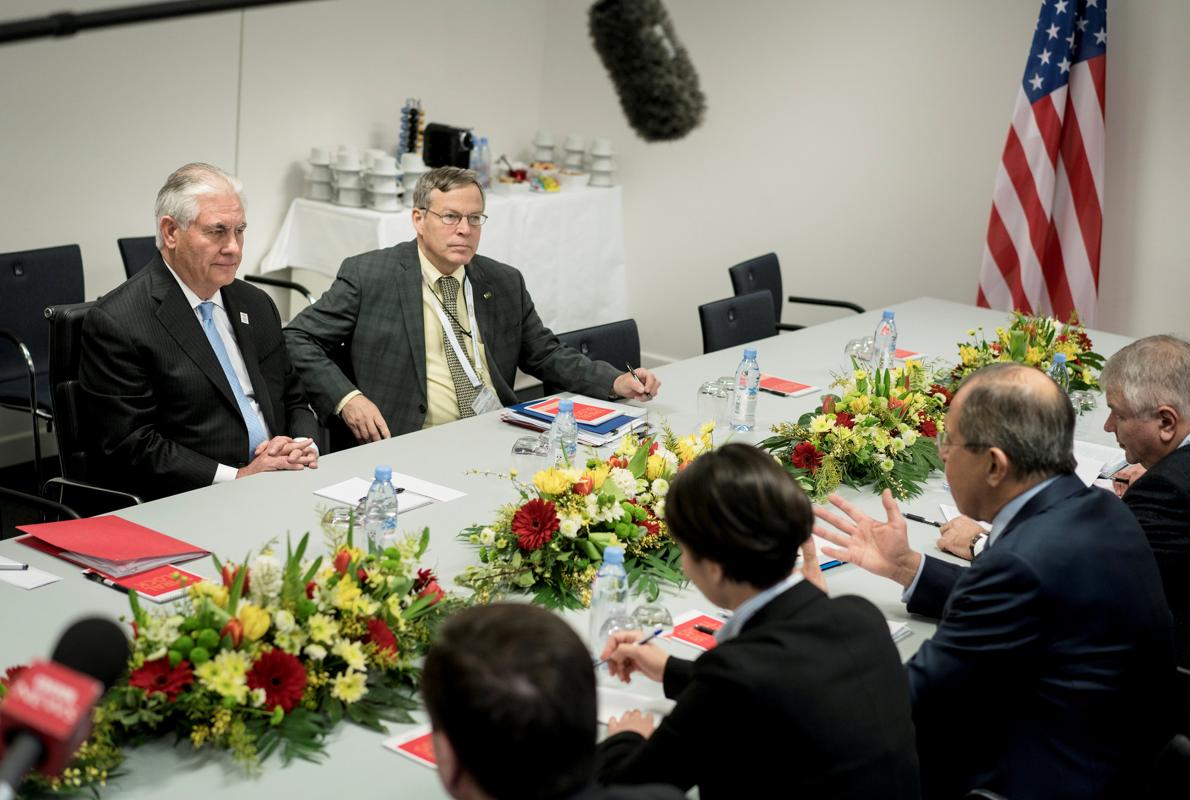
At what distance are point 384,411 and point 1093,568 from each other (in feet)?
8.59

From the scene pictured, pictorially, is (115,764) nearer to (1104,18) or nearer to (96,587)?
(96,587)

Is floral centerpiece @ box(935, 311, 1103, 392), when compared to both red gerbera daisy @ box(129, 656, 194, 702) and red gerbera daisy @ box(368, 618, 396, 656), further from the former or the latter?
red gerbera daisy @ box(129, 656, 194, 702)

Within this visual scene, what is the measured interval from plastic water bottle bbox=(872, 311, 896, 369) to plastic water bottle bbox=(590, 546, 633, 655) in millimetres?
2610

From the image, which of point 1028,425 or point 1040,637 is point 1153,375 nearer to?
point 1028,425

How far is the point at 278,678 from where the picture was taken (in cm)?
206

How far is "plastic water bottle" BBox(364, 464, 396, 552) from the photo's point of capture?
9.44 ft

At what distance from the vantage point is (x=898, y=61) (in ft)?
23.3

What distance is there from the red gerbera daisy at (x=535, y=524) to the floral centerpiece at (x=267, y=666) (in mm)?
415

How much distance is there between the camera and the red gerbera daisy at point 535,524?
267 centimetres

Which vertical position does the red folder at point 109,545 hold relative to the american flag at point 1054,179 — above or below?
below

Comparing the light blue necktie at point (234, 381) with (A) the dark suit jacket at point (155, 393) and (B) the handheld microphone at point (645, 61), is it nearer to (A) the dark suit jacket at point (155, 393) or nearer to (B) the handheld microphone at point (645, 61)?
(A) the dark suit jacket at point (155, 393)

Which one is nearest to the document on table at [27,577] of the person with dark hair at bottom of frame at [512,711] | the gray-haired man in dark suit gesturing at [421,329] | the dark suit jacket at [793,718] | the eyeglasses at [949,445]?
the dark suit jacket at [793,718]

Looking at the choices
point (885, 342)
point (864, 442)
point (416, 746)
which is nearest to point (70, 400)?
point (416, 746)

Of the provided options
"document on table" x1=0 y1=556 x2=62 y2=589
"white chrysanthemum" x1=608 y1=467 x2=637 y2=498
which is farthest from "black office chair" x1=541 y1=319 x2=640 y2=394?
"document on table" x1=0 y1=556 x2=62 y2=589
